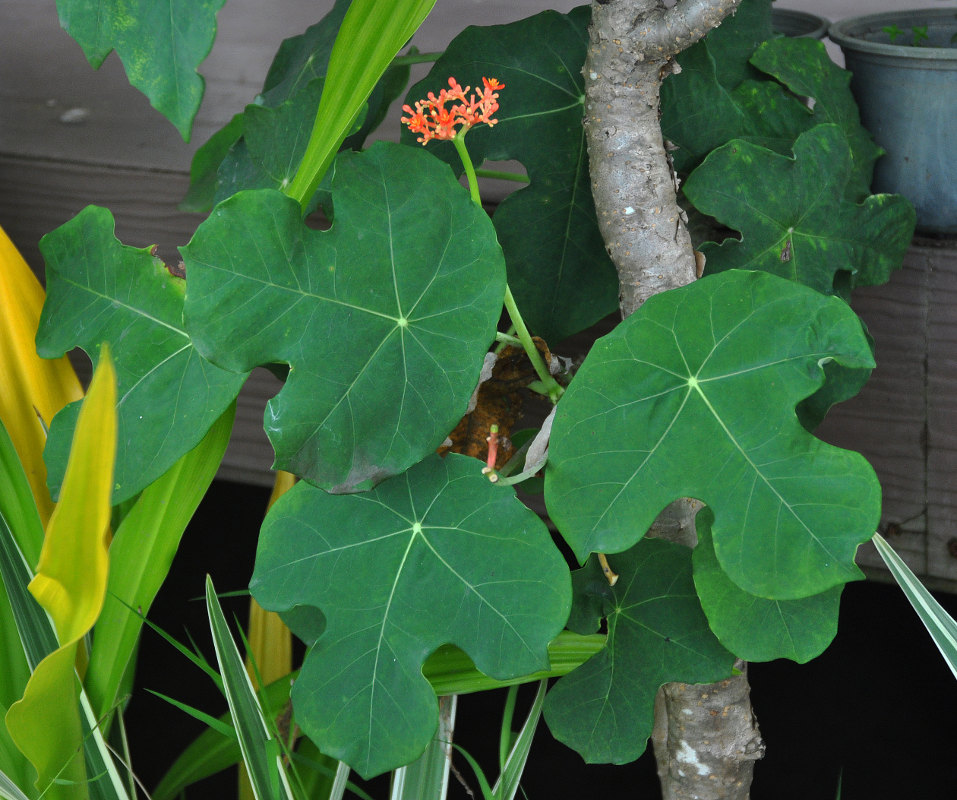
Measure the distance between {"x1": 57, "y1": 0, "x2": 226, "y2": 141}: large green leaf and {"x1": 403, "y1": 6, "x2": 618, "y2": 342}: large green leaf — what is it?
0.25 metres

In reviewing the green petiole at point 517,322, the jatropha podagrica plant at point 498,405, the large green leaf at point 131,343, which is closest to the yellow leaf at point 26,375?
the large green leaf at point 131,343

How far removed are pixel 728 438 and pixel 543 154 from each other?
14.4 inches

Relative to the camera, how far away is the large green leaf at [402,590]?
2.21 ft

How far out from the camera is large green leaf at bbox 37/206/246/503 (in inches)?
31.0

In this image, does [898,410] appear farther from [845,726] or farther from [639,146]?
[845,726]

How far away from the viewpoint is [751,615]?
704mm

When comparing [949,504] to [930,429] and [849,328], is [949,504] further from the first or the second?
[849,328]

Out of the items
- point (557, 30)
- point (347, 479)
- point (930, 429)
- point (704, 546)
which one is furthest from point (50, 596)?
point (930, 429)

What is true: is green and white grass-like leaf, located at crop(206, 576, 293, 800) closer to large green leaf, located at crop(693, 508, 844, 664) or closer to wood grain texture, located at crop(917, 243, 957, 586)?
large green leaf, located at crop(693, 508, 844, 664)

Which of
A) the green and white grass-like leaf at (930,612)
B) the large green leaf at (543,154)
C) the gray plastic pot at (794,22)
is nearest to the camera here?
the green and white grass-like leaf at (930,612)

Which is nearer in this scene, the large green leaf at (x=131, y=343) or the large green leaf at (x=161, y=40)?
the large green leaf at (x=161, y=40)

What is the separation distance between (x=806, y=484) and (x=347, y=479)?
0.33 m

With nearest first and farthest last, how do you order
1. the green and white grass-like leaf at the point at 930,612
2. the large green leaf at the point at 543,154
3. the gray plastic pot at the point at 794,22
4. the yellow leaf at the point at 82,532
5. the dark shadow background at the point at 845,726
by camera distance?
the yellow leaf at the point at 82,532 < the green and white grass-like leaf at the point at 930,612 < the large green leaf at the point at 543,154 < the gray plastic pot at the point at 794,22 < the dark shadow background at the point at 845,726

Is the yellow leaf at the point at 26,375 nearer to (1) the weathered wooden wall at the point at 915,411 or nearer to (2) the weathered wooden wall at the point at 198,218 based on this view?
(2) the weathered wooden wall at the point at 198,218
